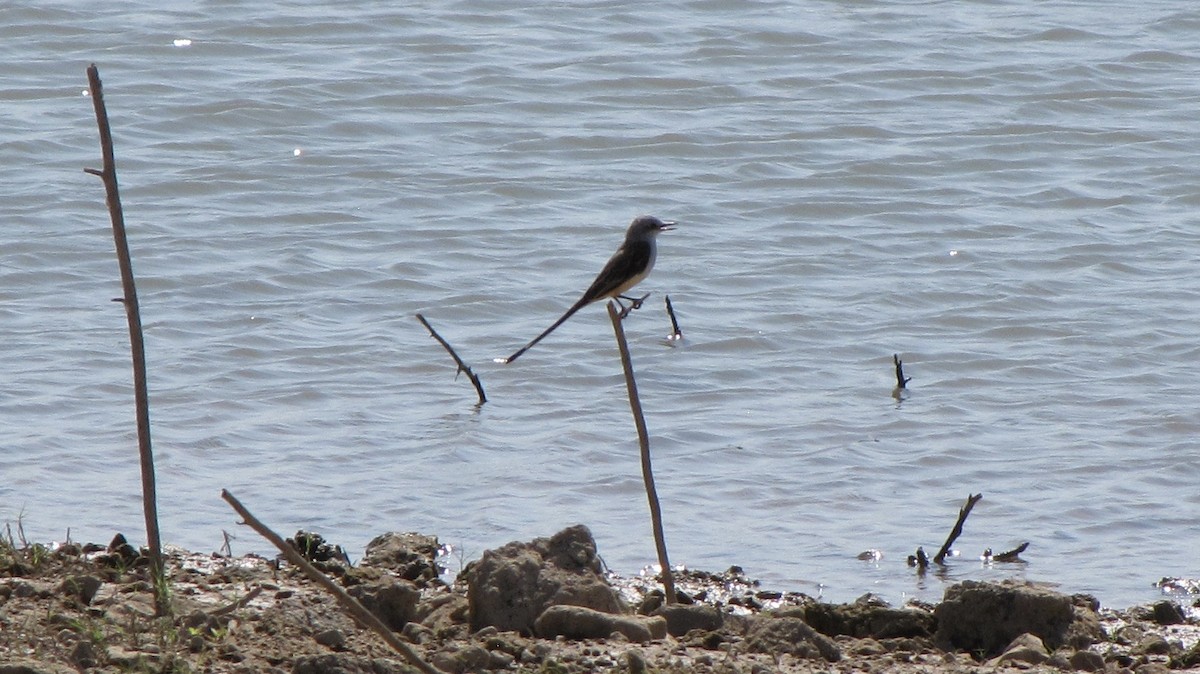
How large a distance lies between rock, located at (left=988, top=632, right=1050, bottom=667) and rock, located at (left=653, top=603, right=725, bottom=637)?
33.1 inches

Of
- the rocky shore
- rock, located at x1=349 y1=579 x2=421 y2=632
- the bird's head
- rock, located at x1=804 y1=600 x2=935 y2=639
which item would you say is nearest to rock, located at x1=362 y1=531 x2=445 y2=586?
the rocky shore

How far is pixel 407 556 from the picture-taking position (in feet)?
21.6

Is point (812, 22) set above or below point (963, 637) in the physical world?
above

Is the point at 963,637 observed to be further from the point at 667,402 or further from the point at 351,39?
the point at 351,39

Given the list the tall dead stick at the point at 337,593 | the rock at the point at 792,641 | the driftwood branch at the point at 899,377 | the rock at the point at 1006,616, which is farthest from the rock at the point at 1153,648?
the driftwood branch at the point at 899,377

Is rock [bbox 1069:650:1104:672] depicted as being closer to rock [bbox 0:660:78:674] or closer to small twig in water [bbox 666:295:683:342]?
rock [bbox 0:660:78:674]

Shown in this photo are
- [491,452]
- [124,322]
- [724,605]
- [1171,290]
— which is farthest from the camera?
[1171,290]

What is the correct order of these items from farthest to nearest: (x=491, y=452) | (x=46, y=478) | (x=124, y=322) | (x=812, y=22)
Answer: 1. (x=812, y=22)
2. (x=124, y=322)
3. (x=491, y=452)
4. (x=46, y=478)

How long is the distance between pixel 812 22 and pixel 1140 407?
9.28 metres

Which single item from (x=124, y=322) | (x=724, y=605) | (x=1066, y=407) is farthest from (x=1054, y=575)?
(x=124, y=322)

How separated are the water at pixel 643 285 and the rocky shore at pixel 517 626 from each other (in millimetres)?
1075

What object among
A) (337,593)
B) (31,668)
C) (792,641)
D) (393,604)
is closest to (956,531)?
(792,641)

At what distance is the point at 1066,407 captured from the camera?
938cm

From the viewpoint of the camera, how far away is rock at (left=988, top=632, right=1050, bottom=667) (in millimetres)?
5234
